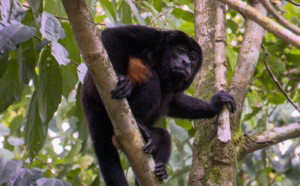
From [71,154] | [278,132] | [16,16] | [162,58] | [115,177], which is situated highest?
[16,16]

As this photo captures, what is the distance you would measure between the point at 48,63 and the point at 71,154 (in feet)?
5.40

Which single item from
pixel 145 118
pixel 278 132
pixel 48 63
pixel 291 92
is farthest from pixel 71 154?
pixel 291 92

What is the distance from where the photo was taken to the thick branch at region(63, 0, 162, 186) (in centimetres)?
159

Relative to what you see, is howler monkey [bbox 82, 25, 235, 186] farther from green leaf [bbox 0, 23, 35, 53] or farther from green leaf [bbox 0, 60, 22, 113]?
green leaf [bbox 0, 23, 35, 53]

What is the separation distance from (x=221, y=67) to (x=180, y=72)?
46cm

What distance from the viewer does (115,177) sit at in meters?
2.29

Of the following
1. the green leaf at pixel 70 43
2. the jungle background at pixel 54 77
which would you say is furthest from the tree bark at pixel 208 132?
the green leaf at pixel 70 43

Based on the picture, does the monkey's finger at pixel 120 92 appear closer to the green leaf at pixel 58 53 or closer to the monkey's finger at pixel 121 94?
the monkey's finger at pixel 121 94

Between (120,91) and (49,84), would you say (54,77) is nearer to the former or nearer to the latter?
(49,84)

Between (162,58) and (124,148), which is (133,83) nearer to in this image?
(162,58)

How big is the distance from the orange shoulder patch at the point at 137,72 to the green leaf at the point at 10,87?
719 millimetres

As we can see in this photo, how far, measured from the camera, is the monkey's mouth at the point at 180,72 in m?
2.76

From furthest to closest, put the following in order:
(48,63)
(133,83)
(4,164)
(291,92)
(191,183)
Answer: (291,92) → (133,83) → (48,63) → (191,183) → (4,164)

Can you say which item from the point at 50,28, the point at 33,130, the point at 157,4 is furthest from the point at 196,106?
the point at 50,28
